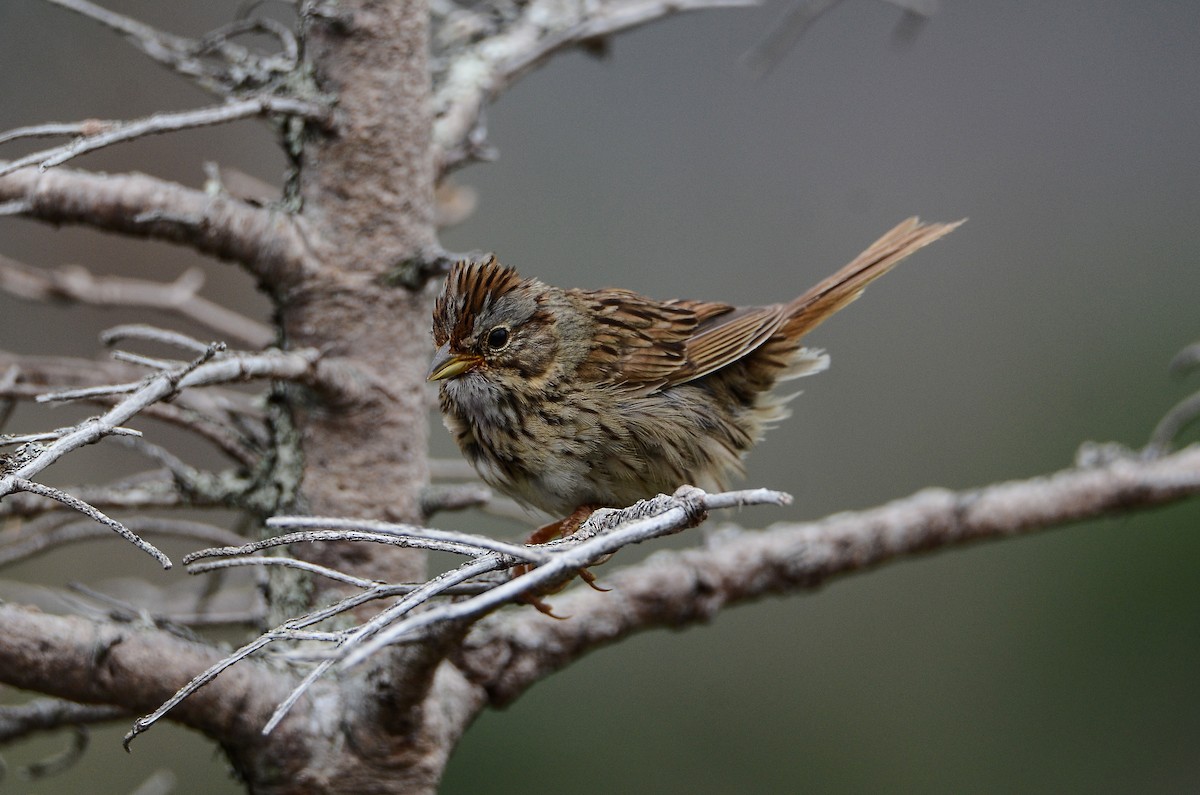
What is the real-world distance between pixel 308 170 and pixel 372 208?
0.17 m

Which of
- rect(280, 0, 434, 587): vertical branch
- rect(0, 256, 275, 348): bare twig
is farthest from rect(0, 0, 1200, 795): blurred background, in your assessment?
rect(280, 0, 434, 587): vertical branch

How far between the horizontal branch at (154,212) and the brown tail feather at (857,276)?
4.88 feet

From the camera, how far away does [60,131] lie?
2.00 meters

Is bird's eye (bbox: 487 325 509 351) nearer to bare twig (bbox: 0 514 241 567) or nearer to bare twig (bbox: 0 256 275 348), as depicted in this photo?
bare twig (bbox: 0 256 275 348)

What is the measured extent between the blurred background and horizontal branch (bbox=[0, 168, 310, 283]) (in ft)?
11.0

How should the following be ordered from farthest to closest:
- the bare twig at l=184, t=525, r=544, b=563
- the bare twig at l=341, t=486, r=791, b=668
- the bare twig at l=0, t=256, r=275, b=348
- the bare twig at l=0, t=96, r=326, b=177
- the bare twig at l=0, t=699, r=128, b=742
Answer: the bare twig at l=0, t=256, r=275, b=348, the bare twig at l=0, t=699, r=128, b=742, the bare twig at l=0, t=96, r=326, b=177, the bare twig at l=184, t=525, r=544, b=563, the bare twig at l=341, t=486, r=791, b=668

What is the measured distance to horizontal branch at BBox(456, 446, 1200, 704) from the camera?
2684mm

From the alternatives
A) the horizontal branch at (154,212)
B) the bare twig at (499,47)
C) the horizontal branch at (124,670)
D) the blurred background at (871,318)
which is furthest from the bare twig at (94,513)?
the blurred background at (871,318)

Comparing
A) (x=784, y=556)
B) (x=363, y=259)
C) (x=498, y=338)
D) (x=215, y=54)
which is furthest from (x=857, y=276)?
(x=215, y=54)

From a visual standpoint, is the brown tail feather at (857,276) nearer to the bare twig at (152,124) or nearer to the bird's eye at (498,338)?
the bird's eye at (498,338)

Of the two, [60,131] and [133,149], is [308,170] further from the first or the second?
[133,149]

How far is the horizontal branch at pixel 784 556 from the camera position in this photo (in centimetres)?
268

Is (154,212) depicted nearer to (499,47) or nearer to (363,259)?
(363,259)

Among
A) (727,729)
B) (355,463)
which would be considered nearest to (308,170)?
(355,463)
